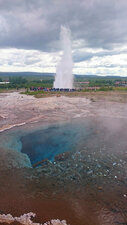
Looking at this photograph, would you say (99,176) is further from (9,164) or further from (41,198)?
(9,164)

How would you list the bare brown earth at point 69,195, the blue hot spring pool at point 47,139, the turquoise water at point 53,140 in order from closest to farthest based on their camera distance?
the bare brown earth at point 69,195 < the turquoise water at point 53,140 < the blue hot spring pool at point 47,139

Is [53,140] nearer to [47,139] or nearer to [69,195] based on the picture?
[47,139]

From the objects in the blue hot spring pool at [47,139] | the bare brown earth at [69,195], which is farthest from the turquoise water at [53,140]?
the bare brown earth at [69,195]

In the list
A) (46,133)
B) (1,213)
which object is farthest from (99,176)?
(46,133)

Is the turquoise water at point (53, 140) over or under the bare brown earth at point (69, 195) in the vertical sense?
over

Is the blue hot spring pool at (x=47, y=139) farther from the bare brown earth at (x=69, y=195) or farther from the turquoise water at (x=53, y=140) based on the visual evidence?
the bare brown earth at (x=69, y=195)

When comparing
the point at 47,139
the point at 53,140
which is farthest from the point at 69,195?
the point at 47,139

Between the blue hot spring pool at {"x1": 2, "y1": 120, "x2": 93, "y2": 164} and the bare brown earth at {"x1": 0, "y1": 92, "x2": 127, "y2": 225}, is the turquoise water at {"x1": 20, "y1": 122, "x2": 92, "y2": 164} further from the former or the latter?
the bare brown earth at {"x1": 0, "y1": 92, "x2": 127, "y2": 225}

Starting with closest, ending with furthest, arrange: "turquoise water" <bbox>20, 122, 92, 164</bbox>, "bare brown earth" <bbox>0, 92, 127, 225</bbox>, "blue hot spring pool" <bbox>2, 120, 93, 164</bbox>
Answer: "bare brown earth" <bbox>0, 92, 127, 225</bbox> < "turquoise water" <bbox>20, 122, 92, 164</bbox> < "blue hot spring pool" <bbox>2, 120, 93, 164</bbox>

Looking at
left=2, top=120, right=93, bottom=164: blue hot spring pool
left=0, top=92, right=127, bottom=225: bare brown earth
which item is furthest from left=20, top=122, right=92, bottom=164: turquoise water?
left=0, top=92, right=127, bottom=225: bare brown earth
